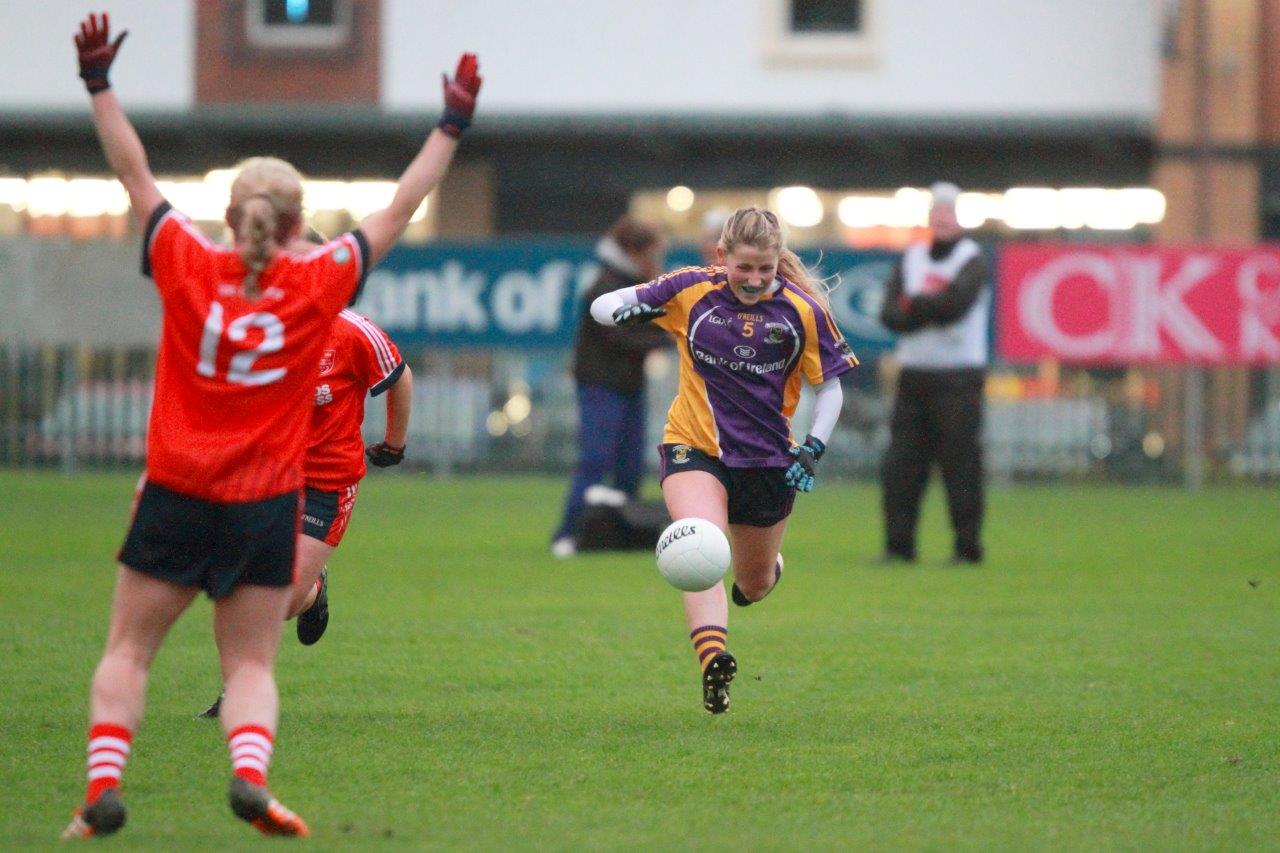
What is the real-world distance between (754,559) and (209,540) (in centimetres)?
286

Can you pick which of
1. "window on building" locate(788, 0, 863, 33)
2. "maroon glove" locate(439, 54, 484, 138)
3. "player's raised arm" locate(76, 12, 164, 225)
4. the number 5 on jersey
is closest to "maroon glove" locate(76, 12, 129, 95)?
"player's raised arm" locate(76, 12, 164, 225)

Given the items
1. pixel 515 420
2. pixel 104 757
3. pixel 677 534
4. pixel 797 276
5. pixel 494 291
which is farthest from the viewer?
pixel 515 420

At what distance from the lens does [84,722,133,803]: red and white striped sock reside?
487 centimetres

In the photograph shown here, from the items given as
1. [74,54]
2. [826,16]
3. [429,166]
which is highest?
[826,16]

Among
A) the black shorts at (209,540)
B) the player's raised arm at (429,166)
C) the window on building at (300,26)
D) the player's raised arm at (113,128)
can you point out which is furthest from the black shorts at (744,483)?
the window on building at (300,26)

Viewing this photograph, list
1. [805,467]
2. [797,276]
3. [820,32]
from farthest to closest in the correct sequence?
[820,32] < [797,276] < [805,467]

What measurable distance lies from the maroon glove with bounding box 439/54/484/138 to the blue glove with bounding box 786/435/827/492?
2.27 metres

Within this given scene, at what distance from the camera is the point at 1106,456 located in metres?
20.4

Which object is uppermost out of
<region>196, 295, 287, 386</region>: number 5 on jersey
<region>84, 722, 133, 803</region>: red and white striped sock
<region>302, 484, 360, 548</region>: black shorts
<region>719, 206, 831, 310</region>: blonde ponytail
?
<region>719, 206, 831, 310</region>: blonde ponytail

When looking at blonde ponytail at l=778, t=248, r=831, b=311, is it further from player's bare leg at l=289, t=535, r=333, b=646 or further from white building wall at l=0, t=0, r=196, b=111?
white building wall at l=0, t=0, r=196, b=111

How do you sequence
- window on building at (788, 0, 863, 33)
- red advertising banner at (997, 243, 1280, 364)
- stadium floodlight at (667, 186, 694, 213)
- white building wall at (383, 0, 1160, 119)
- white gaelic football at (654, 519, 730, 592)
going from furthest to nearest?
1. stadium floodlight at (667, 186, 694, 213)
2. window on building at (788, 0, 863, 33)
3. white building wall at (383, 0, 1160, 119)
4. red advertising banner at (997, 243, 1280, 364)
5. white gaelic football at (654, 519, 730, 592)

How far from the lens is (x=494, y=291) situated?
2006 centimetres

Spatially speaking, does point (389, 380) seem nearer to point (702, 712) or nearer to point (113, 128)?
point (702, 712)

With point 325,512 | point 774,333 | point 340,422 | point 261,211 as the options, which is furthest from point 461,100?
point 774,333
